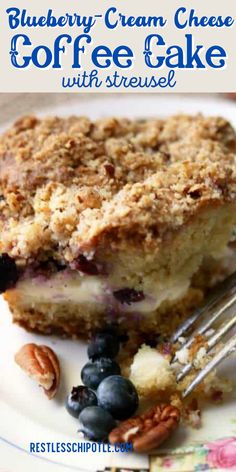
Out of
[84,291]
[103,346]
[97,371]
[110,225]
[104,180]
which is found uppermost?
[104,180]

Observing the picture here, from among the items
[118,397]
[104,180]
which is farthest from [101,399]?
[104,180]

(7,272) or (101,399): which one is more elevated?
(7,272)

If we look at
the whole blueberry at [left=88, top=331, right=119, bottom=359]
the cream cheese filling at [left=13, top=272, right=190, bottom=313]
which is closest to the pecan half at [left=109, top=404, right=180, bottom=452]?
the whole blueberry at [left=88, top=331, right=119, bottom=359]

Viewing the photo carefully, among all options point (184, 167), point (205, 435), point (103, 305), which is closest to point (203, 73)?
point (184, 167)

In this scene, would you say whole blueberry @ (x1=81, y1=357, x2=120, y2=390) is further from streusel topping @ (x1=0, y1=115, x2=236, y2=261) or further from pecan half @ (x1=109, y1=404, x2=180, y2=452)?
streusel topping @ (x1=0, y1=115, x2=236, y2=261)

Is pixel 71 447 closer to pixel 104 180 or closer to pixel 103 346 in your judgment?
pixel 103 346

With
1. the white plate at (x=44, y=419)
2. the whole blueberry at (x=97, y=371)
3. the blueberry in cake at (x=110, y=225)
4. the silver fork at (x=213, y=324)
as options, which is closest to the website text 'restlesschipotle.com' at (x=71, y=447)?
the white plate at (x=44, y=419)

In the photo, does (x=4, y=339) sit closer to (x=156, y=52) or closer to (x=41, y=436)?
(x=41, y=436)
